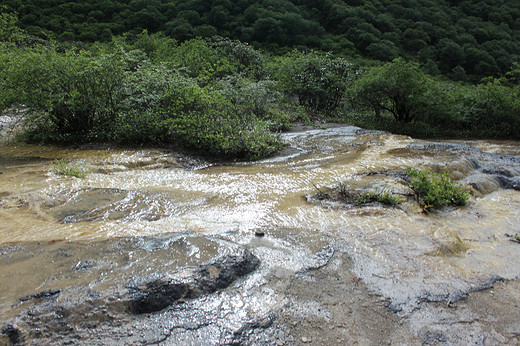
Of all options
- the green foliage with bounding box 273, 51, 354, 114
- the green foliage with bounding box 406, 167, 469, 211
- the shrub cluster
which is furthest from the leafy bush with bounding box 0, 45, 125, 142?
the green foliage with bounding box 273, 51, 354, 114

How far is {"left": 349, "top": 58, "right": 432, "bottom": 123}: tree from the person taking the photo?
13570mm

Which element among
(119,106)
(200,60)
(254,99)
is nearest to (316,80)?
(254,99)

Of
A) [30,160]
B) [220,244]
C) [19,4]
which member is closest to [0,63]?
[30,160]

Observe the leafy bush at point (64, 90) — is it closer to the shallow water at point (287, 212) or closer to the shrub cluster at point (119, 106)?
the shrub cluster at point (119, 106)

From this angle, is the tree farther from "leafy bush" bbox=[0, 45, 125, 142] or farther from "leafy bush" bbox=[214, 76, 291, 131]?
"leafy bush" bbox=[0, 45, 125, 142]

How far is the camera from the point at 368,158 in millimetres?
8008

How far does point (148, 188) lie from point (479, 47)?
143ft

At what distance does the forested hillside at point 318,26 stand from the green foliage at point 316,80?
15.0 metres

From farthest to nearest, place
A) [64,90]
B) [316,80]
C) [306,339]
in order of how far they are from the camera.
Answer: [316,80] → [64,90] → [306,339]

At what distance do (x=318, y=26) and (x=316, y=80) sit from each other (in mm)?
24075

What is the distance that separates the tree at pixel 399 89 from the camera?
13570 mm

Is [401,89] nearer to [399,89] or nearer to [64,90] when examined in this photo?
[399,89]

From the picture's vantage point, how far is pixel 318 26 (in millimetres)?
37312

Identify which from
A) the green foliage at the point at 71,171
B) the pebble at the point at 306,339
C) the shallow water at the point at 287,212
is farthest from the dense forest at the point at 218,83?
the pebble at the point at 306,339
